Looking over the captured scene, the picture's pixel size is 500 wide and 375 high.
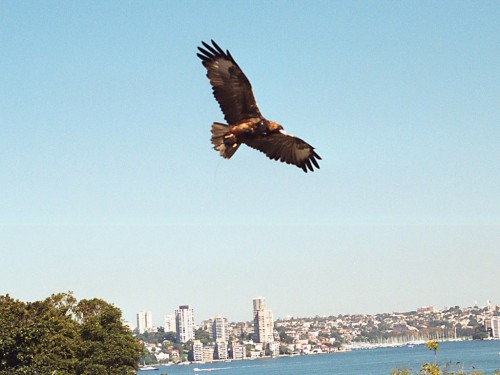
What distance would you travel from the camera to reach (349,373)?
135 m

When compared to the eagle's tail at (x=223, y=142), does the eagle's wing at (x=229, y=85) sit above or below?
above

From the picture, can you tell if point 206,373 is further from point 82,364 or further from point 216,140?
point 216,140

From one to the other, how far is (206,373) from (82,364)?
151565 mm

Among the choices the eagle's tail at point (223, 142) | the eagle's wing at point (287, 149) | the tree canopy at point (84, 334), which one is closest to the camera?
the eagle's tail at point (223, 142)

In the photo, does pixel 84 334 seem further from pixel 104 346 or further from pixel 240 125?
pixel 240 125

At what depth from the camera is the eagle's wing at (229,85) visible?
982 centimetres

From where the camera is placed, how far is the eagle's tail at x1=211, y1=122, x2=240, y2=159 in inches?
371

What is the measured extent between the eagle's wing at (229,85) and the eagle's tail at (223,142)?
12 cm

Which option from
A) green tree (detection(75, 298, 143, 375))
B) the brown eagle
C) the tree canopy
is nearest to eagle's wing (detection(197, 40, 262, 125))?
the brown eagle

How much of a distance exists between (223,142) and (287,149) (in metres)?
1.20

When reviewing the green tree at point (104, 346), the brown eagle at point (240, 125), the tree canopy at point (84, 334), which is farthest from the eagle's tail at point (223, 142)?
the green tree at point (104, 346)

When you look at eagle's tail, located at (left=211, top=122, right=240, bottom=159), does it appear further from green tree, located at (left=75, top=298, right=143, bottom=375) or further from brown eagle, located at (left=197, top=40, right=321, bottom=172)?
green tree, located at (left=75, top=298, right=143, bottom=375)

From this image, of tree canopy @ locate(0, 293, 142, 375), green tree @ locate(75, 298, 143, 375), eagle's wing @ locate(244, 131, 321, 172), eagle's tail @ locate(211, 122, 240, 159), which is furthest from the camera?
green tree @ locate(75, 298, 143, 375)

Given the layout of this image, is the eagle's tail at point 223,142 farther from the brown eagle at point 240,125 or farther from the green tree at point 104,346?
the green tree at point 104,346
